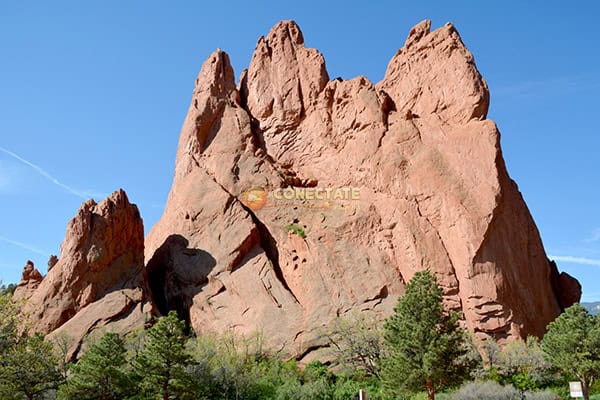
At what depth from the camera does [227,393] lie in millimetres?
34750

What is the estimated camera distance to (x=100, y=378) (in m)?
31.8

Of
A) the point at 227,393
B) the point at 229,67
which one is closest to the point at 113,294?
the point at 227,393

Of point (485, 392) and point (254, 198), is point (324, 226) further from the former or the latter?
point (485, 392)

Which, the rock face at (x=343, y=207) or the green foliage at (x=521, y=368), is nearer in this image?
the green foliage at (x=521, y=368)

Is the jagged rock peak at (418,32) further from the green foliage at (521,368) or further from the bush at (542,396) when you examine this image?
the bush at (542,396)

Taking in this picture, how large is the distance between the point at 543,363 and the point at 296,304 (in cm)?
1661

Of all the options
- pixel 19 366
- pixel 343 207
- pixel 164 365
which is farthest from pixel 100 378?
pixel 343 207

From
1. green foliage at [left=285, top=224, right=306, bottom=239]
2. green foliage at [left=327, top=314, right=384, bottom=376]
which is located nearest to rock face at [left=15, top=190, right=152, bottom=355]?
green foliage at [left=285, top=224, right=306, bottom=239]

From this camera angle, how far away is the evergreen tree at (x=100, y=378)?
31.5 metres

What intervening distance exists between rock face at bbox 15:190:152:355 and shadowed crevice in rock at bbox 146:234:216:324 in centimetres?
215

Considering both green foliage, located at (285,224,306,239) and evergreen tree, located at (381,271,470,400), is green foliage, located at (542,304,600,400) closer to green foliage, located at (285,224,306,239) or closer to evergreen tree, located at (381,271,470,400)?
evergreen tree, located at (381,271,470,400)

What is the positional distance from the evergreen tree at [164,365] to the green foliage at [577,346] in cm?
2028

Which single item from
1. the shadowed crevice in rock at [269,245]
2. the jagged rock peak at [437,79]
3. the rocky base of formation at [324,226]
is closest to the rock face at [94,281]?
the rocky base of formation at [324,226]

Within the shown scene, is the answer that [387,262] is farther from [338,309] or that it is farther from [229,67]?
[229,67]
